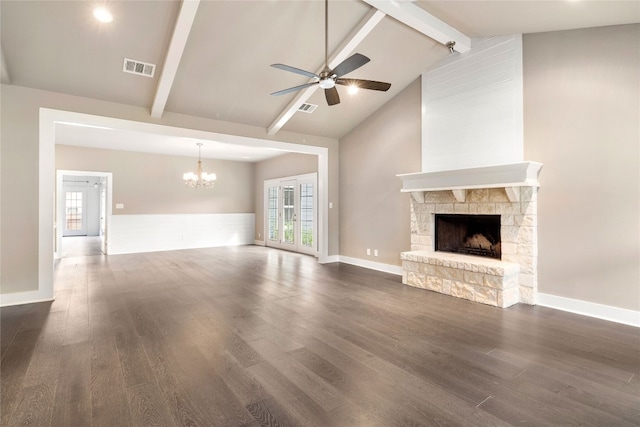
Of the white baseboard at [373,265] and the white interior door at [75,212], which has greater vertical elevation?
the white interior door at [75,212]

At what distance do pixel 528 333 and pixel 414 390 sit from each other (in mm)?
1741

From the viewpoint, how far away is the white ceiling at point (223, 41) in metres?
3.43

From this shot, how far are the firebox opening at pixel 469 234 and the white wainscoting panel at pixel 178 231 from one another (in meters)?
7.12

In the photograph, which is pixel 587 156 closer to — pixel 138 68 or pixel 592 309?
pixel 592 309

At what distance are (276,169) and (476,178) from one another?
6483 mm

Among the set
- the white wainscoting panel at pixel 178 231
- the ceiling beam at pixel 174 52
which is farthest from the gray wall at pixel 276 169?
the ceiling beam at pixel 174 52

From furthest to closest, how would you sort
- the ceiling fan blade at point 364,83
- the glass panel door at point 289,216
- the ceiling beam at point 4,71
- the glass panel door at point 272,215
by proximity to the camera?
1. the glass panel door at point 272,215
2. the glass panel door at point 289,216
3. the ceiling beam at point 4,71
4. the ceiling fan blade at point 364,83

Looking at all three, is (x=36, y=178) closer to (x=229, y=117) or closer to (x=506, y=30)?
(x=229, y=117)

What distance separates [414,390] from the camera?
7.11 feet

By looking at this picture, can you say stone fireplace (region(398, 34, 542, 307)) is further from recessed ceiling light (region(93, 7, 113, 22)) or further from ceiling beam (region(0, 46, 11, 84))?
ceiling beam (region(0, 46, 11, 84))

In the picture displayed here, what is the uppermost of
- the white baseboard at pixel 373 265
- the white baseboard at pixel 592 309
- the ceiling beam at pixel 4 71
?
the ceiling beam at pixel 4 71

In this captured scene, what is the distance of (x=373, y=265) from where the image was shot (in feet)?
21.1

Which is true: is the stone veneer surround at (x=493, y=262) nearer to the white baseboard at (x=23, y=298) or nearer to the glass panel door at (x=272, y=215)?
the white baseboard at (x=23, y=298)

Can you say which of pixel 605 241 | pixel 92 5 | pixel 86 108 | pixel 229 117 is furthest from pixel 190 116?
pixel 605 241
